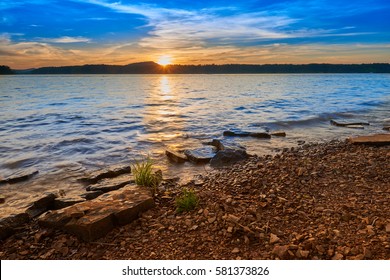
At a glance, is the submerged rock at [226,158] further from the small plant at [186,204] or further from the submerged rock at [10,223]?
the submerged rock at [10,223]

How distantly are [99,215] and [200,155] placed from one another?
5.26 metres

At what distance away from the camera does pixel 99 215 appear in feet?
16.1

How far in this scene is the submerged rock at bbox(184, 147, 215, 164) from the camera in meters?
9.59

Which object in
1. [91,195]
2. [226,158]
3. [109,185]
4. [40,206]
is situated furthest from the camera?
[226,158]

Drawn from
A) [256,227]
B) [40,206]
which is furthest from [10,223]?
[256,227]

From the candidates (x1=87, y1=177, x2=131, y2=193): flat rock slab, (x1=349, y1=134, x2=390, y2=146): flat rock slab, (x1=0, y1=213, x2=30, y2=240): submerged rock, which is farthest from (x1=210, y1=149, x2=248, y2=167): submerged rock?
(x1=0, y1=213, x2=30, y2=240): submerged rock

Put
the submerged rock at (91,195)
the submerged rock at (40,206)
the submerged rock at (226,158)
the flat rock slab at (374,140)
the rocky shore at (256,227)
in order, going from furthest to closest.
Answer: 1. the flat rock slab at (374,140)
2. the submerged rock at (226,158)
3. the submerged rock at (91,195)
4. the submerged rock at (40,206)
5. the rocky shore at (256,227)

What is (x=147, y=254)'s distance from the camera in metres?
4.22

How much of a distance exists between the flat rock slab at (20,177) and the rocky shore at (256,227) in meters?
3.28

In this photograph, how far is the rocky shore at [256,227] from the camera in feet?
13.3

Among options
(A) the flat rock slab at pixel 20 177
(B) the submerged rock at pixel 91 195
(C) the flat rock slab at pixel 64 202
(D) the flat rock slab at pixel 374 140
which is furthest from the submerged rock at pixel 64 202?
(D) the flat rock slab at pixel 374 140

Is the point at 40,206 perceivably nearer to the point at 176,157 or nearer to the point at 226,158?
the point at 176,157

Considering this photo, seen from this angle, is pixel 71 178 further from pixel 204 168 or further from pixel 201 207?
pixel 201 207

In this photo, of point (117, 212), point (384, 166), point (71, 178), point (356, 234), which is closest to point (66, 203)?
point (117, 212)
